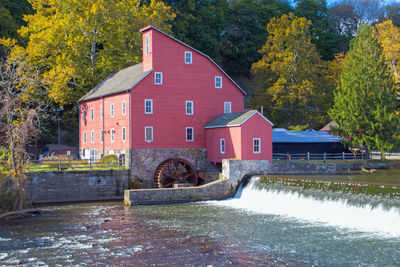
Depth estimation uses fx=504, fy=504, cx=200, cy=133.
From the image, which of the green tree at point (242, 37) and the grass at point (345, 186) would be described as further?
the green tree at point (242, 37)

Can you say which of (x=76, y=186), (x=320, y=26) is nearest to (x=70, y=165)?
(x=76, y=186)

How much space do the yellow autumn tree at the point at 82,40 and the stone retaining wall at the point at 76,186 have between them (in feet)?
45.5

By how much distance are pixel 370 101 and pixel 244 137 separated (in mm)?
14808

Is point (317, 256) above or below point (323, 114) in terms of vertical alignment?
below

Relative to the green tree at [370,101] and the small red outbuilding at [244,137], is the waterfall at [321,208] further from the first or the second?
the green tree at [370,101]

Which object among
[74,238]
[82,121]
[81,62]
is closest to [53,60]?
[81,62]

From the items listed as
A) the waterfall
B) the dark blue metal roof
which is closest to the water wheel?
the waterfall

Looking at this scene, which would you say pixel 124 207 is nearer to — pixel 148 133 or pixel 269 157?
pixel 148 133

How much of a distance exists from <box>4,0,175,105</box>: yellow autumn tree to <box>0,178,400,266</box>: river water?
811 inches

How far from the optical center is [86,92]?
155 feet

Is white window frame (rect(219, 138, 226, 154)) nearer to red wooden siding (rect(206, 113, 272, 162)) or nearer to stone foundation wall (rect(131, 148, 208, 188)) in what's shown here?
red wooden siding (rect(206, 113, 272, 162))

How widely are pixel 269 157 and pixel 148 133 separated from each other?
8553 millimetres

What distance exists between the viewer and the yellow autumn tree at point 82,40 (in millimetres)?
44969

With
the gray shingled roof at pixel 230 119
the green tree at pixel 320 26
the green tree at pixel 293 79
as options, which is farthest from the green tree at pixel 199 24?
the gray shingled roof at pixel 230 119
